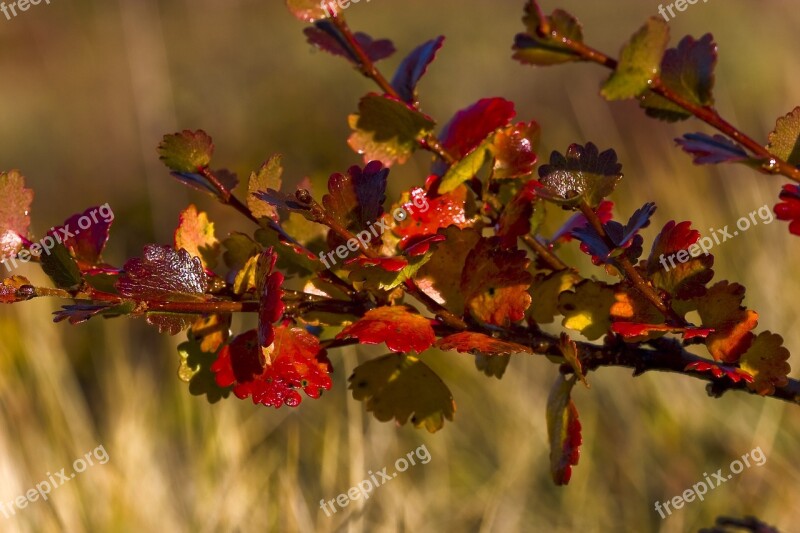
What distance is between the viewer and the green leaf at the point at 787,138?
542 millimetres

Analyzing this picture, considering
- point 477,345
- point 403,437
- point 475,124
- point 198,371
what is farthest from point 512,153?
point 403,437

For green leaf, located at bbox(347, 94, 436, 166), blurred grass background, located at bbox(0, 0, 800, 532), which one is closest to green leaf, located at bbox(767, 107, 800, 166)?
green leaf, located at bbox(347, 94, 436, 166)

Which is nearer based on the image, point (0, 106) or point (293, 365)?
point (293, 365)

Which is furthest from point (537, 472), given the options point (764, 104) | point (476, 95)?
point (476, 95)

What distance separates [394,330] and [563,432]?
0.16m

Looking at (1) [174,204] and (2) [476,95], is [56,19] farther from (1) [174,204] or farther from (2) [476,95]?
(1) [174,204]

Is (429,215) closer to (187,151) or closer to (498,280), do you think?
(498,280)

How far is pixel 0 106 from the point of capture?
25.6 feet

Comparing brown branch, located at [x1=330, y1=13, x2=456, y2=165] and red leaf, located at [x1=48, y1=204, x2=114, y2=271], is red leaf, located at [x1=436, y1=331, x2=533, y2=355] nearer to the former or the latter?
brown branch, located at [x1=330, y1=13, x2=456, y2=165]

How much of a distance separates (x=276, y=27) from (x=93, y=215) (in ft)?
28.6

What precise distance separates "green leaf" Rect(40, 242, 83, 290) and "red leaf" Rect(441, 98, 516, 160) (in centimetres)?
27

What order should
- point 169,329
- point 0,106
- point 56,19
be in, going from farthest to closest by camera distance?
point 56,19 < point 0,106 < point 169,329

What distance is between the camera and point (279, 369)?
1.91 ft

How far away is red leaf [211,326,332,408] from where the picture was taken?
1.90 feet
